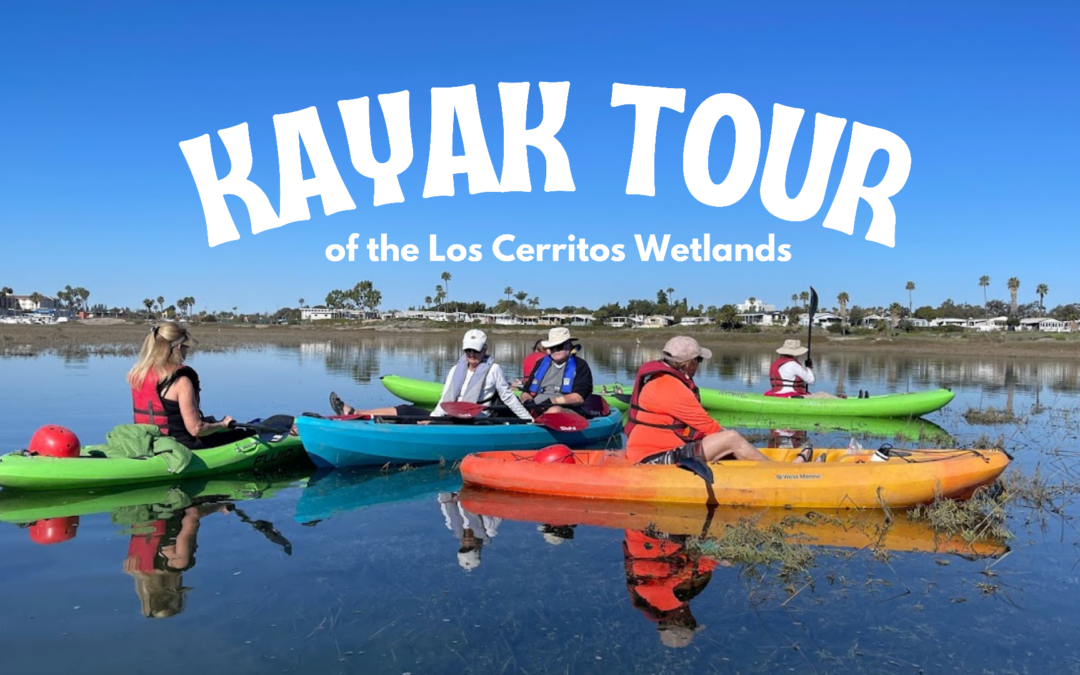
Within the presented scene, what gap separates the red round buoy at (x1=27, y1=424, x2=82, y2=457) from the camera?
8234 millimetres

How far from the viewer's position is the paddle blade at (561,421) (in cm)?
1112

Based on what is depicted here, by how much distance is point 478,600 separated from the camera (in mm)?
5438

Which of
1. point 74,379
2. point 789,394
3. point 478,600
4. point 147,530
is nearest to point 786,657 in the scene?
point 478,600

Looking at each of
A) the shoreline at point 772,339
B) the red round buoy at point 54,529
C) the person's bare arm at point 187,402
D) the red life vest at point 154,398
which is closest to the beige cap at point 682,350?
the red life vest at point 154,398

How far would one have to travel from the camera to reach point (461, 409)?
1036 centimetres

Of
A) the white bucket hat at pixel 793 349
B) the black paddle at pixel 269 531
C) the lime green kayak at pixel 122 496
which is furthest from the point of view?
the white bucket hat at pixel 793 349

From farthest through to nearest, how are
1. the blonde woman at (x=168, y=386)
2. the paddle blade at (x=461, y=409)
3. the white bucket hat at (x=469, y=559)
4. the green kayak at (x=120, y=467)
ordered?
the paddle blade at (x=461, y=409)
the blonde woman at (x=168, y=386)
the green kayak at (x=120, y=467)
the white bucket hat at (x=469, y=559)

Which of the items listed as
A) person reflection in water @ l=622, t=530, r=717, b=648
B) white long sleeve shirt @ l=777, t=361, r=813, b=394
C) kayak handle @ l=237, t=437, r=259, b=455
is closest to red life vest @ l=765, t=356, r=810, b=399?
white long sleeve shirt @ l=777, t=361, r=813, b=394

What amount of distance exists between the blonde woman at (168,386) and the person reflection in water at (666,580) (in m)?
4.98

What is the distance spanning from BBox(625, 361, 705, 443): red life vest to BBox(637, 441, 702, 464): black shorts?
4.8 inches

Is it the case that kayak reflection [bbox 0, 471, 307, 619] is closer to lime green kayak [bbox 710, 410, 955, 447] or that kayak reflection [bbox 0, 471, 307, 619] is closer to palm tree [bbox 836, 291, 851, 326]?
lime green kayak [bbox 710, 410, 955, 447]

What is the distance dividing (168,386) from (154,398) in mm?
228

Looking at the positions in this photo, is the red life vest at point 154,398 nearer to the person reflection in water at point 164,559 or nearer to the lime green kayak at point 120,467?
the lime green kayak at point 120,467

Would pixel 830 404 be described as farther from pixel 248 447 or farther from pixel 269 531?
pixel 269 531
